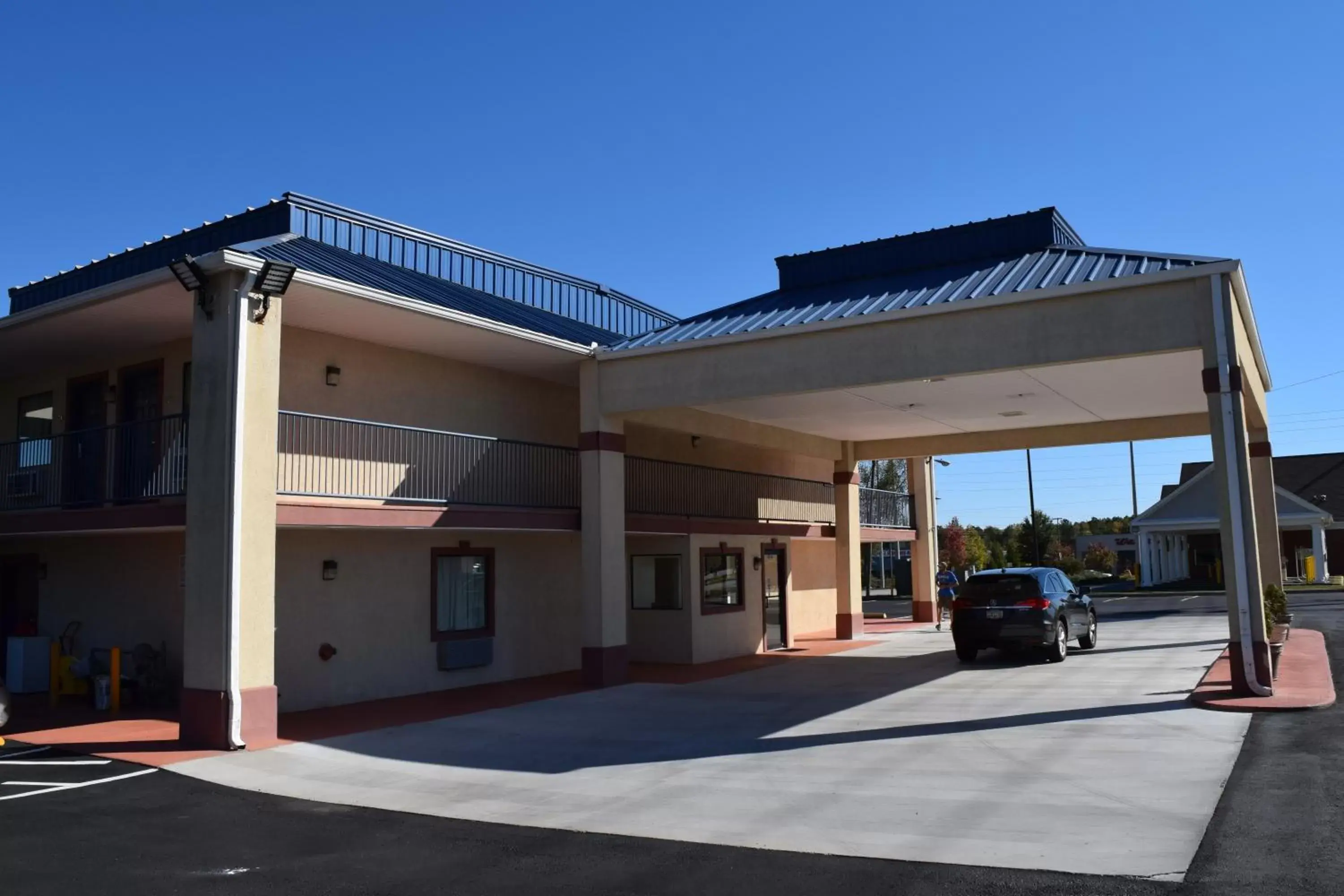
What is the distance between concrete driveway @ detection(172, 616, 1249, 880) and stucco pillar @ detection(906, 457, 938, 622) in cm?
1408

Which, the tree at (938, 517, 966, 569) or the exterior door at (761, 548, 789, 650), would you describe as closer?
the exterior door at (761, 548, 789, 650)

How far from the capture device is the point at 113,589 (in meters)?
17.0

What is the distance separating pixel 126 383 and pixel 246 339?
18.8ft

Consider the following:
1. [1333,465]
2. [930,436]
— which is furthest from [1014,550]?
[930,436]

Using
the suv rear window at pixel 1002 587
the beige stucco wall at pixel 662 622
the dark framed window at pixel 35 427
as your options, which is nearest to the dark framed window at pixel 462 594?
the beige stucco wall at pixel 662 622

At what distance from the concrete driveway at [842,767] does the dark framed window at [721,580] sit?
13.4 feet

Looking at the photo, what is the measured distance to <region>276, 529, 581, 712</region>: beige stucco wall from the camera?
15.1m

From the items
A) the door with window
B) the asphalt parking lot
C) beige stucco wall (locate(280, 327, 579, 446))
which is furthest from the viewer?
beige stucco wall (locate(280, 327, 579, 446))

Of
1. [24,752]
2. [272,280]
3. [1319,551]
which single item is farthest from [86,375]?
[1319,551]

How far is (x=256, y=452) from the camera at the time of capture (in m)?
12.6

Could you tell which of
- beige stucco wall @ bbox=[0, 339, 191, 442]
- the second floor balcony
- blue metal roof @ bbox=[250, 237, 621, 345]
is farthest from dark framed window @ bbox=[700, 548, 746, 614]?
beige stucco wall @ bbox=[0, 339, 191, 442]

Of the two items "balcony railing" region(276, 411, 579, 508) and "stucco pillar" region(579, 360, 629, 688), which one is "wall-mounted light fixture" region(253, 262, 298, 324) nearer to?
"balcony railing" region(276, 411, 579, 508)

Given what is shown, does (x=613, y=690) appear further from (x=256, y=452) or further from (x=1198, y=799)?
(x=1198, y=799)

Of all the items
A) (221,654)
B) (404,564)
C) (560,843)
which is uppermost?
(404,564)
